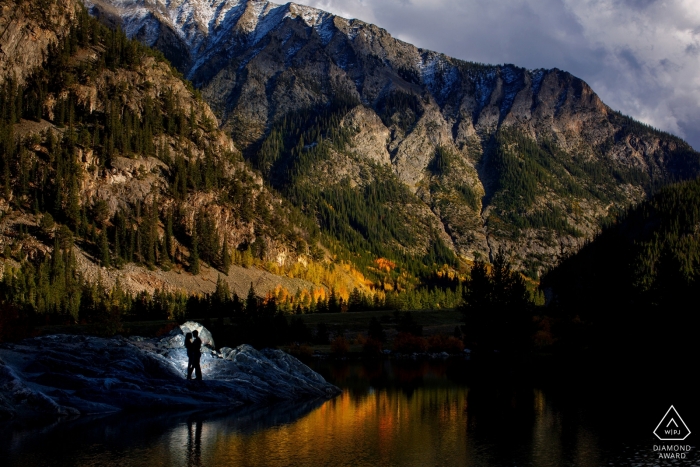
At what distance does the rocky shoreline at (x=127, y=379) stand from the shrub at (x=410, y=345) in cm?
6275

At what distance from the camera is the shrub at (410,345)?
108562 millimetres

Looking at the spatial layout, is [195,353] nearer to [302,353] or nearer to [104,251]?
[302,353]

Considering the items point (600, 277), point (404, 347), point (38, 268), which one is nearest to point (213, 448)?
point (600, 277)

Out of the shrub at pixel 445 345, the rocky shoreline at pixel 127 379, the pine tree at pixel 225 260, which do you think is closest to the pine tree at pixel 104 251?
the pine tree at pixel 225 260

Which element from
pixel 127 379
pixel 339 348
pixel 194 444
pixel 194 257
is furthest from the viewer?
pixel 194 257

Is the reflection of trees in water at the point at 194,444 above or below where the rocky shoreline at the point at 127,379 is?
below

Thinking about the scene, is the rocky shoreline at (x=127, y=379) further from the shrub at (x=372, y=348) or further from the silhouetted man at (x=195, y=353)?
the shrub at (x=372, y=348)

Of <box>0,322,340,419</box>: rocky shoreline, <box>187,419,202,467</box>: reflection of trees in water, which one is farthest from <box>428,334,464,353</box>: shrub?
<box>187,419,202,467</box>: reflection of trees in water

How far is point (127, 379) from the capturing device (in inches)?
1473

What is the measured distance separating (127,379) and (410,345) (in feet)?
253

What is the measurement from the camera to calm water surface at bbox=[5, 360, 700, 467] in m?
24.2

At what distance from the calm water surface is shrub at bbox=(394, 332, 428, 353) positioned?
62142mm

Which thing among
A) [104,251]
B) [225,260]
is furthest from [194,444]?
[225,260]

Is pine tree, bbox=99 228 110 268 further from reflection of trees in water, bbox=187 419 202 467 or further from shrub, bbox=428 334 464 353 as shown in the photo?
reflection of trees in water, bbox=187 419 202 467
